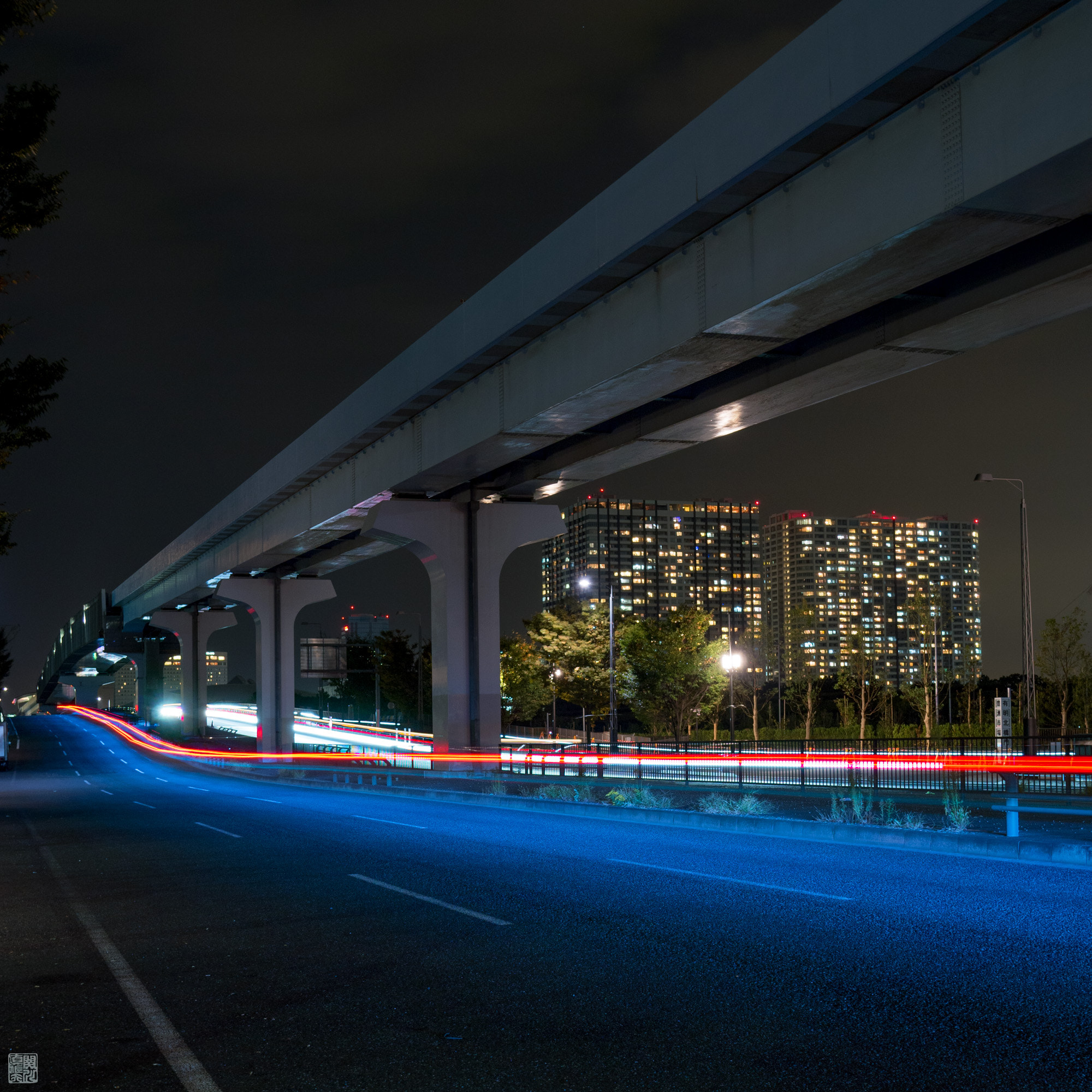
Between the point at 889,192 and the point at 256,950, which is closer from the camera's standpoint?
the point at 256,950

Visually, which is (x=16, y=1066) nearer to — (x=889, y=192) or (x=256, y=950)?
(x=256, y=950)

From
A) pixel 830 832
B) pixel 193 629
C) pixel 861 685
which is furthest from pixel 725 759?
pixel 193 629

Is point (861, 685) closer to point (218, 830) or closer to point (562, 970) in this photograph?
point (218, 830)

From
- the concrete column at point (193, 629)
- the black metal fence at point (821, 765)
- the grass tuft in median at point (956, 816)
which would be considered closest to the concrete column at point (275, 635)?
the black metal fence at point (821, 765)

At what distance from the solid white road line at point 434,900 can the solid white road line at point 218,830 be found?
6.51 metres

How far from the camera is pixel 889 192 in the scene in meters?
13.2

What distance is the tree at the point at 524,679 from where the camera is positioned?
84.4 m

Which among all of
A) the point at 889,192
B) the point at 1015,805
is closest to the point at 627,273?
the point at 889,192

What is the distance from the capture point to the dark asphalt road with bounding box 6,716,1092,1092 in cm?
589

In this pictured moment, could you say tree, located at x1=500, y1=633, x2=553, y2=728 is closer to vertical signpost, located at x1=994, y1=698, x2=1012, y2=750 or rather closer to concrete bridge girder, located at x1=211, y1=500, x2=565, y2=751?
concrete bridge girder, located at x1=211, y1=500, x2=565, y2=751

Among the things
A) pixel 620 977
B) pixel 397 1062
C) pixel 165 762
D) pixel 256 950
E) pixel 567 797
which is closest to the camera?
pixel 397 1062

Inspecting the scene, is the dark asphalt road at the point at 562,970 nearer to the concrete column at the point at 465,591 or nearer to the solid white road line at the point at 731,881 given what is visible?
the solid white road line at the point at 731,881

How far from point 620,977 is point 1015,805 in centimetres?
882

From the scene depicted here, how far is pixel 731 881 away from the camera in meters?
12.6
